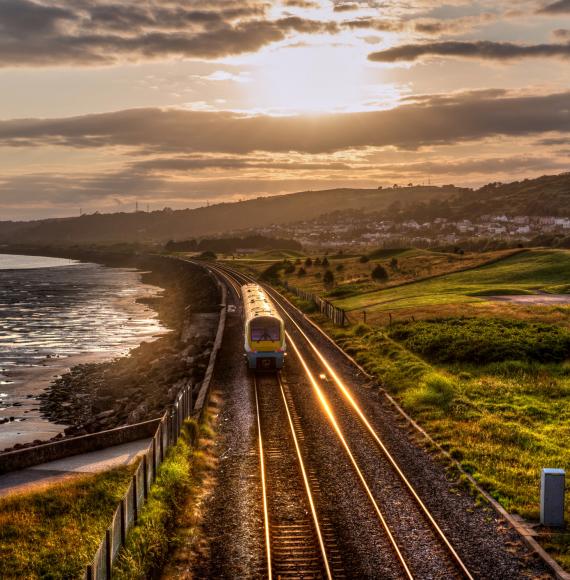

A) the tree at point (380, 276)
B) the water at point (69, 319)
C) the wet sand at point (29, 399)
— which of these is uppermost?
the tree at point (380, 276)

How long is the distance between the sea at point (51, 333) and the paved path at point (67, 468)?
10777 millimetres

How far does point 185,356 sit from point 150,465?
96.9 feet

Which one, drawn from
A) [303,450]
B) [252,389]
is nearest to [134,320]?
[252,389]

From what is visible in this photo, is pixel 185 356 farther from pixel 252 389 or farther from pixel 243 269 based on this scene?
pixel 243 269

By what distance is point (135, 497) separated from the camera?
16.2 m

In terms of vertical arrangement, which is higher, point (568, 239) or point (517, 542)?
point (568, 239)

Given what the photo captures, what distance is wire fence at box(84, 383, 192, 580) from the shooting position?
494 inches

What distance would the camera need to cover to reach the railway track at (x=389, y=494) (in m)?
14.5

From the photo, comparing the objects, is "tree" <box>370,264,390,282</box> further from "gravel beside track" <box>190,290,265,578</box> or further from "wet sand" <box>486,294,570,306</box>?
"gravel beside track" <box>190,290,265,578</box>

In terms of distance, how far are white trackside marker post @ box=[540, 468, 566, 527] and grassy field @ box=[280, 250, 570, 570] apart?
1.54 feet

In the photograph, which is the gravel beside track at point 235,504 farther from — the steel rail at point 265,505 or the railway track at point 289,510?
the railway track at point 289,510

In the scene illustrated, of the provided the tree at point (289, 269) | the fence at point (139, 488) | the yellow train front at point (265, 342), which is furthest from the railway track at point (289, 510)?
the tree at point (289, 269)

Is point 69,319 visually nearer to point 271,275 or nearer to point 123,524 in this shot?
point 271,275

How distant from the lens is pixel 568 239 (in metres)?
131
